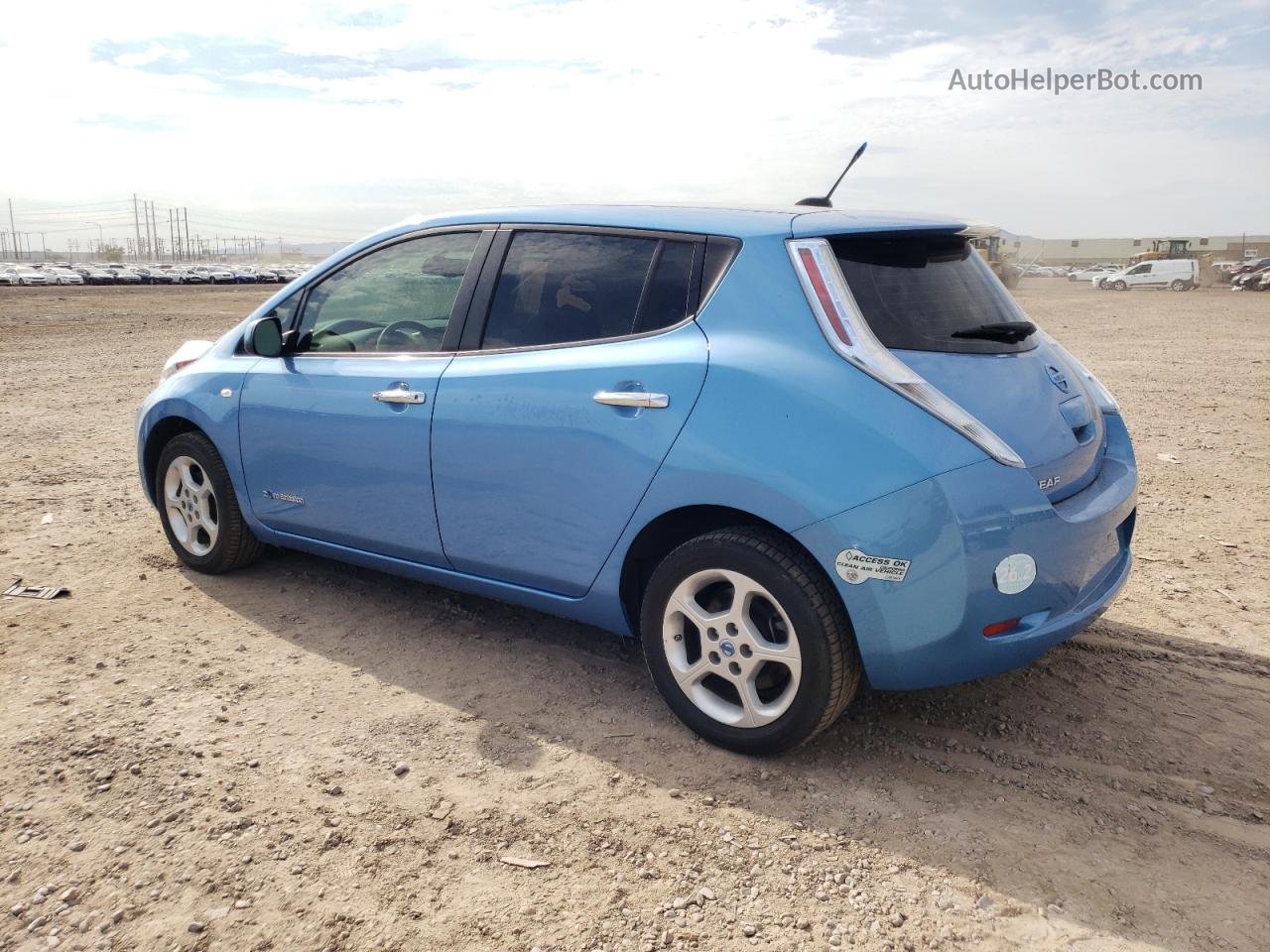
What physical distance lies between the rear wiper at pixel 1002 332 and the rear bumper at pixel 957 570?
0.51 metres

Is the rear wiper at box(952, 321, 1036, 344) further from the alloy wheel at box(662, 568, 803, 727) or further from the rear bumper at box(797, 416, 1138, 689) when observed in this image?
the alloy wheel at box(662, 568, 803, 727)

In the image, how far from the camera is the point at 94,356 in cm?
1501

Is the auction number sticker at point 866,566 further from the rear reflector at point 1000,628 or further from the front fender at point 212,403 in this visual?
the front fender at point 212,403

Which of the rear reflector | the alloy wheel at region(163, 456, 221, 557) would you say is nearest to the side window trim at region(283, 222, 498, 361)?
the alloy wheel at region(163, 456, 221, 557)

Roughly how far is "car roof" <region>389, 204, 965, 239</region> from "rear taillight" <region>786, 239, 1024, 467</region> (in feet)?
0.37

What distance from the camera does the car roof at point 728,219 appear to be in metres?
3.25

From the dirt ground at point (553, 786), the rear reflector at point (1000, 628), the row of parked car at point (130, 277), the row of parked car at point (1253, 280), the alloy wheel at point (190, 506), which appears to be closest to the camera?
the dirt ground at point (553, 786)

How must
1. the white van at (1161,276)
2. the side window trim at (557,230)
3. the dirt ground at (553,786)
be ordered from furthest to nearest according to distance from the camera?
the white van at (1161,276) → the side window trim at (557,230) → the dirt ground at (553,786)

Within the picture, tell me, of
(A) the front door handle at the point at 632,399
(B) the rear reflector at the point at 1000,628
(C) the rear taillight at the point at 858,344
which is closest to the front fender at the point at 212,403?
(A) the front door handle at the point at 632,399

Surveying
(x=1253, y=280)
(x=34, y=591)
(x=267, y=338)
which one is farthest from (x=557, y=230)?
(x=1253, y=280)

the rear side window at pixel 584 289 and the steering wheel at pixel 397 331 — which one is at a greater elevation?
the rear side window at pixel 584 289

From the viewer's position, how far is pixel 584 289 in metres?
3.62

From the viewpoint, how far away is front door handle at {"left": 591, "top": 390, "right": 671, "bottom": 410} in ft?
10.6

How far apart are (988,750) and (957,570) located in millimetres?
845
